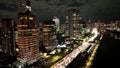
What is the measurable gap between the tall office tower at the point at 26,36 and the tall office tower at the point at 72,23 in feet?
200

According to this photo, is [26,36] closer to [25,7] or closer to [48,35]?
[25,7]

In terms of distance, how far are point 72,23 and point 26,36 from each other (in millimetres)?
72714

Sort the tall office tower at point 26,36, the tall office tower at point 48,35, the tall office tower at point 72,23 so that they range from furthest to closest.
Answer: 1. the tall office tower at point 72,23
2. the tall office tower at point 48,35
3. the tall office tower at point 26,36

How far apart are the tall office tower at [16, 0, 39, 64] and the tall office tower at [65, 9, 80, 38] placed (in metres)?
61.0

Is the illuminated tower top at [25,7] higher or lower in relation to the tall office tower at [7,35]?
higher

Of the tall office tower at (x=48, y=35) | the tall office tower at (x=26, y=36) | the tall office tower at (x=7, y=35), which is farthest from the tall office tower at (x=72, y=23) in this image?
the tall office tower at (x=26, y=36)

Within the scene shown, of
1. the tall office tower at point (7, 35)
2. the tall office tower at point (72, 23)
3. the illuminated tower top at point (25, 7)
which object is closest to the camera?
the illuminated tower top at point (25, 7)

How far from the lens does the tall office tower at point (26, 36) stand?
45.9 metres

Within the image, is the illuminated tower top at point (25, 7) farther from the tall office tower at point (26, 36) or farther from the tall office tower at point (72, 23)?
the tall office tower at point (72, 23)

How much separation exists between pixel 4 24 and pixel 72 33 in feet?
169

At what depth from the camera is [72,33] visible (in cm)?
10994

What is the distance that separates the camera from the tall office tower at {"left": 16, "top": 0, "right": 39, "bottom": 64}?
45938 mm

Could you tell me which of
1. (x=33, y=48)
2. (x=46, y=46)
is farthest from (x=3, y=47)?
(x=33, y=48)

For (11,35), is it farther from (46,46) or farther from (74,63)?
(74,63)
